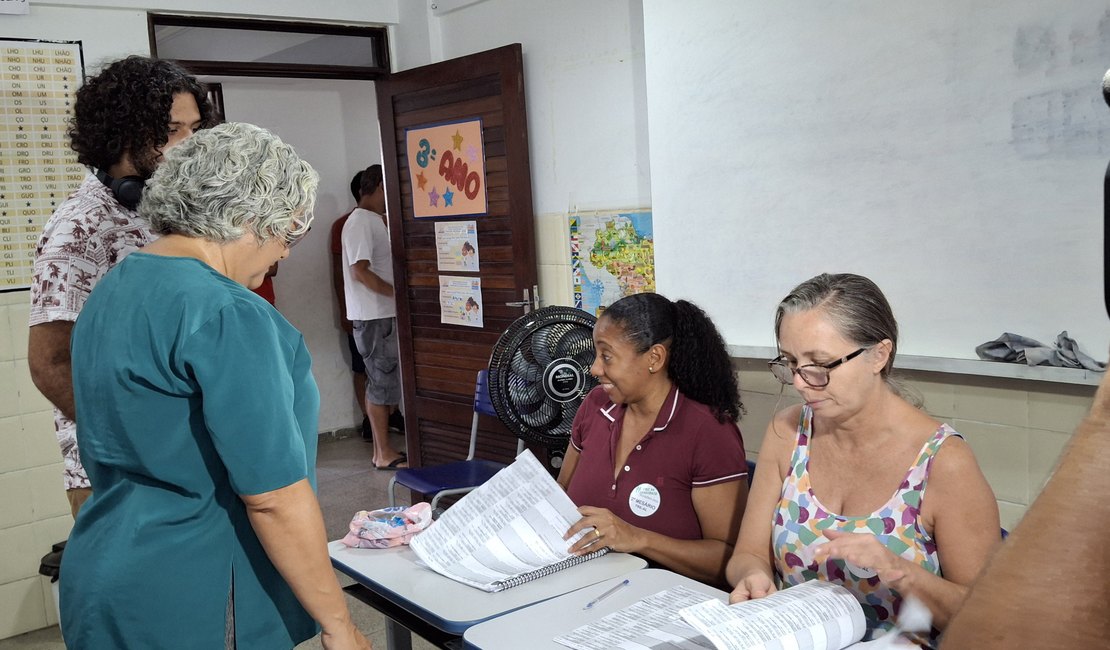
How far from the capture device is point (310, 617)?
170 cm

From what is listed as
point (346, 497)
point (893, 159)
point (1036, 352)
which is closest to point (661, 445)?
point (1036, 352)

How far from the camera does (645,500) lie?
2.32 m

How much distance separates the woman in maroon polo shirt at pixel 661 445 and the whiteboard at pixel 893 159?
820 millimetres

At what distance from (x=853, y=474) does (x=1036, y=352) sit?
1.08 metres

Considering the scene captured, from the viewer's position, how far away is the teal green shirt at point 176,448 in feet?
→ 4.86

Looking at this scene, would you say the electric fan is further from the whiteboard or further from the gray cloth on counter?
the gray cloth on counter

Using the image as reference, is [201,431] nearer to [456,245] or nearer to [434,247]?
[456,245]

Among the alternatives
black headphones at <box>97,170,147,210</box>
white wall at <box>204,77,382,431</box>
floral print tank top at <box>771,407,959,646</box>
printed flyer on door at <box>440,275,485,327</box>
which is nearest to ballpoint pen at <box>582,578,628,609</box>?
floral print tank top at <box>771,407,959,646</box>

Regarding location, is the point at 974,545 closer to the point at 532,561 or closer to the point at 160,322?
the point at 532,561

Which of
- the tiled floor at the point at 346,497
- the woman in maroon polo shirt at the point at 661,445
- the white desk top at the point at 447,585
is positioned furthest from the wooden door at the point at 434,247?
the white desk top at the point at 447,585

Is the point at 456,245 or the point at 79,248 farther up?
the point at 79,248

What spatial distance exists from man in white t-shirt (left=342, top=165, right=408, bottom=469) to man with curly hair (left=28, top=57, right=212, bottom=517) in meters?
3.66

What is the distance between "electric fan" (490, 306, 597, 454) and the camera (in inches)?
119

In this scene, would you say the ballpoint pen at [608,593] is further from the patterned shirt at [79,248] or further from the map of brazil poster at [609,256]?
the map of brazil poster at [609,256]
